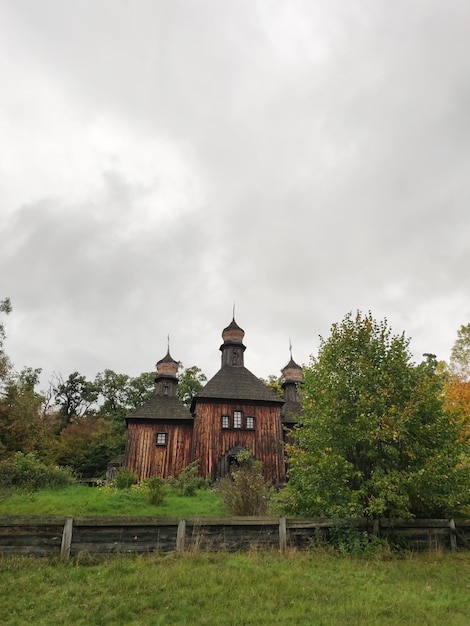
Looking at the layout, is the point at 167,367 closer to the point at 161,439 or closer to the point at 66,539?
the point at 161,439

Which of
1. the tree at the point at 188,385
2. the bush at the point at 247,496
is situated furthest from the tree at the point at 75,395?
the bush at the point at 247,496

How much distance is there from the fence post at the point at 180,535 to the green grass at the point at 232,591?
1.28 feet

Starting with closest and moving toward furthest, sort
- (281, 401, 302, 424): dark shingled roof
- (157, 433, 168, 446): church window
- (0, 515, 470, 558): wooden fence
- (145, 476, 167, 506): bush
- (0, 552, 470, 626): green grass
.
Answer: (0, 552, 470, 626): green grass
(0, 515, 470, 558): wooden fence
(145, 476, 167, 506): bush
(157, 433, 168, 446): church window
(281, 401, 302, 424): dark shingled roof

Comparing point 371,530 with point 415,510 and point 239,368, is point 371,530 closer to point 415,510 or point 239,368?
point 415,510

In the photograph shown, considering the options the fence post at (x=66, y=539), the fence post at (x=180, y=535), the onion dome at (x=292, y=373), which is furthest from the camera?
the onion dome at (x=292, y=373)

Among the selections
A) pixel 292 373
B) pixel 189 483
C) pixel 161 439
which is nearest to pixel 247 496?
pixel 189 483

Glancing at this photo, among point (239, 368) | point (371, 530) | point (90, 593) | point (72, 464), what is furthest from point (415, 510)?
point (72, 464)

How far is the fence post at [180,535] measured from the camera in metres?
9.88

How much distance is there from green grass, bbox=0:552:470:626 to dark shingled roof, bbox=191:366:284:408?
1944cm

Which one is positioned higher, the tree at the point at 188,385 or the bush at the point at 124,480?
the tree at the point at 188,385

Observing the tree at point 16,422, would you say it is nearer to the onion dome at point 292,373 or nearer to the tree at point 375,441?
the tree at point 375,441

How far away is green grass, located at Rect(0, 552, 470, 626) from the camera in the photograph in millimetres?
6766

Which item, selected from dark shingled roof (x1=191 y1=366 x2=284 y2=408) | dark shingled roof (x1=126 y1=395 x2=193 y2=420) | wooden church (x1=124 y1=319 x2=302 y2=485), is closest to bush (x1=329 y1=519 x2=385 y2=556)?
wooden church (x1=124 y1=319 x2=302 y2=485)

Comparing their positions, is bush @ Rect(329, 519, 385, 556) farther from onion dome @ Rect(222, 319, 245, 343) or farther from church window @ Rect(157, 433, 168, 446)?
→ onion dome @ Rect(222, 319, 245, 343)
